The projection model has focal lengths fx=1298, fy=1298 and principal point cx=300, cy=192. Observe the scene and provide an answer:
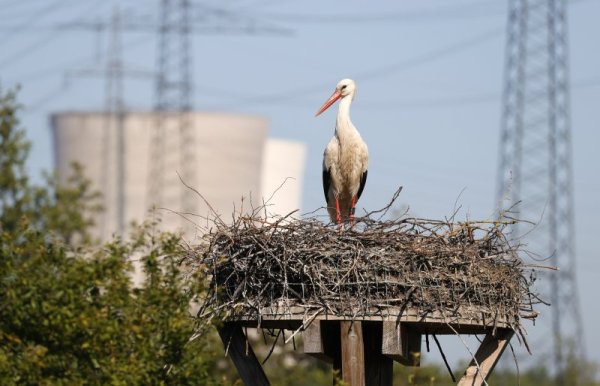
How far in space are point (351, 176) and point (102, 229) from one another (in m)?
34.2

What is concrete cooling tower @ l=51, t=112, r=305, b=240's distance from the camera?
40906 mm

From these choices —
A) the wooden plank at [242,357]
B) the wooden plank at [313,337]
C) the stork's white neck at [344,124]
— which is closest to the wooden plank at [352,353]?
the wooden plank at [313,337]

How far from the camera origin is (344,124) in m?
11.8

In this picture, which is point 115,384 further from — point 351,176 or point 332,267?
point 351,176

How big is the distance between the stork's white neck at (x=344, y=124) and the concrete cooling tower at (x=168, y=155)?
90.8 ft

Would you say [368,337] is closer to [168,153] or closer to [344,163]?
[344,163]

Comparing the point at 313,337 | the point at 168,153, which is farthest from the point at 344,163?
the point at 168,153

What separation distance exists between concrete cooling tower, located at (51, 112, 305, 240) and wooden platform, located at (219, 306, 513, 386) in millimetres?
31395

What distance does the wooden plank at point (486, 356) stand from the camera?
7.91 metres

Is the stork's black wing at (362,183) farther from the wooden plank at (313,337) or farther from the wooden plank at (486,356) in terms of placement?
the wooden plank at (313,337)

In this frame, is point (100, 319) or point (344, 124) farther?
point (344, 124)

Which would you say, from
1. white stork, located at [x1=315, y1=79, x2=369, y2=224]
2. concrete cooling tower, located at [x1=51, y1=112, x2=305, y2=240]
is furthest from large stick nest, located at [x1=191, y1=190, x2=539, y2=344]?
concrete cooling tower, located at [x1=51, y1=112, x2=305, y2=240]

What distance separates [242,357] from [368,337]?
817mm

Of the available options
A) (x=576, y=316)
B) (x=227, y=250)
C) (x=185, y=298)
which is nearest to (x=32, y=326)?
(x=185, y=298)
